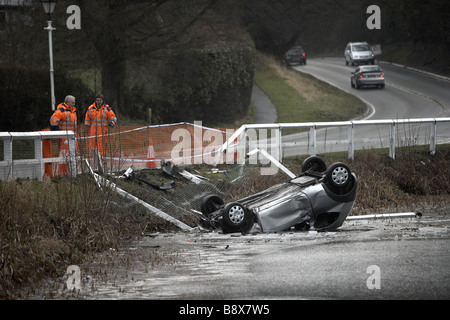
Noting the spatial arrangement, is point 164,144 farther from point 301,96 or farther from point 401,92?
point 401,92

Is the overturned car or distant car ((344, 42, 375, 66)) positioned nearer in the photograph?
the overturned car

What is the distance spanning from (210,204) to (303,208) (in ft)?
7.41

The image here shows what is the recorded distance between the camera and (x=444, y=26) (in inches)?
2201

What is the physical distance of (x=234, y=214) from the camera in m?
13.0

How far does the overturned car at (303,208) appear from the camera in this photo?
12.8 m

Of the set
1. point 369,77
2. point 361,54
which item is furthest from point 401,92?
point 361,54

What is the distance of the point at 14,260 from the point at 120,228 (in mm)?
3810

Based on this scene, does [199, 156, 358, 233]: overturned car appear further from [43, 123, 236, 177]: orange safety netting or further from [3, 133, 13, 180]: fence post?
[3, 133, 13, 180]: fence post

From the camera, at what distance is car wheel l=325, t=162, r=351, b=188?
12.6 metres

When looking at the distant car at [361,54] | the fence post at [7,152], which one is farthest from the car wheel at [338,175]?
the distant car at [361,54]

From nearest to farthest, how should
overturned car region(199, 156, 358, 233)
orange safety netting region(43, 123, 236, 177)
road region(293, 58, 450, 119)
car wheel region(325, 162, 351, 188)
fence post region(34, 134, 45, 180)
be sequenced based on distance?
1. car wheel region(325, 162, 351, 188)
2. overturned car region(199, 156, 358, 233)
3. fence post region(34, 134, 45, 180)
4. orange safety netting region(43, 123, 236, 177)
5. road region(293, 58, 450, 119)

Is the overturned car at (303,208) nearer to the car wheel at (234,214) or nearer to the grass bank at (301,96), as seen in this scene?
the car wheel at (234,214)

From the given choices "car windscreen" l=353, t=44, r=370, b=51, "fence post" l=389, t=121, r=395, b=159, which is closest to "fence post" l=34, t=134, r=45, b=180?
"fence post" l=389, t=121, r=395, b=159

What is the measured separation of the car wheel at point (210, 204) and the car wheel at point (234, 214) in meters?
1.46
